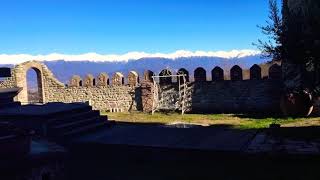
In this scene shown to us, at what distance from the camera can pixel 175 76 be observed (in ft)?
67.2

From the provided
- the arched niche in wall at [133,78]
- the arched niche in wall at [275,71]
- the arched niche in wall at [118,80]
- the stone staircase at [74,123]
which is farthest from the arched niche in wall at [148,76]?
the stone staircase at [74,123]

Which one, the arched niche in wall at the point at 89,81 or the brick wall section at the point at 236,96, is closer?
the brick wall section at the point at 236,96

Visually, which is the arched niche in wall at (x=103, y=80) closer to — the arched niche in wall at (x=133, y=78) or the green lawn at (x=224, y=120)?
the arched niche in wall at (x=133, y=78)

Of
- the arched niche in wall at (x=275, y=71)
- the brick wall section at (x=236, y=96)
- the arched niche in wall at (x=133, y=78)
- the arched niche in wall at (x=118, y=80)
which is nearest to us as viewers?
the arched niche in wall at (x=275, y=71)

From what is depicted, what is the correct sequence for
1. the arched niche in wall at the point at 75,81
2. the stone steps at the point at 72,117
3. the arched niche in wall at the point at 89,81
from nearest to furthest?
1. the stone steps at the point at 72,117
2. the arched niche in wall at the point at 89,81
3. the arched niche in wall at the point at 75,81

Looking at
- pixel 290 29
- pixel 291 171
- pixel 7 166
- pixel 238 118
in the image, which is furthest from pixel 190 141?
pixel 238 118

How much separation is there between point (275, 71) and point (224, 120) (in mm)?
3429

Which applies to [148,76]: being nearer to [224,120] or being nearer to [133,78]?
[133,78]

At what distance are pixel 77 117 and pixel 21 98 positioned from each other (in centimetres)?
1405

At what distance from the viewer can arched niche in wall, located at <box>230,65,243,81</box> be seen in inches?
757

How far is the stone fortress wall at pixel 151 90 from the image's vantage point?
61.4 feet

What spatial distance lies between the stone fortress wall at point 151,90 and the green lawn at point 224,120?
1.20m

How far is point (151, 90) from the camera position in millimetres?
20984

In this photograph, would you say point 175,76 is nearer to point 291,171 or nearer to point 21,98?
point 21,98
